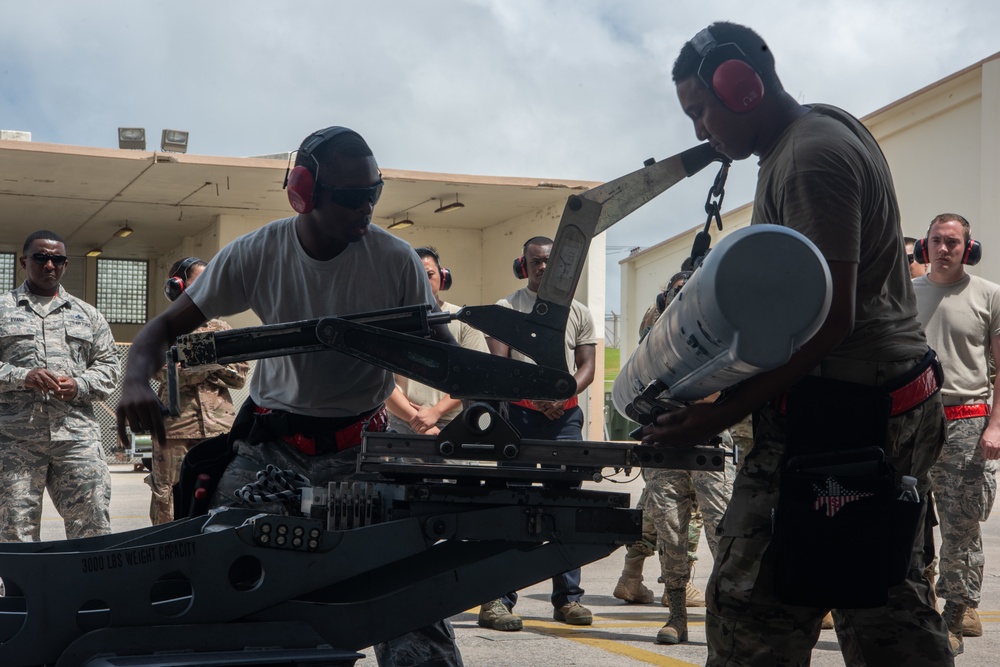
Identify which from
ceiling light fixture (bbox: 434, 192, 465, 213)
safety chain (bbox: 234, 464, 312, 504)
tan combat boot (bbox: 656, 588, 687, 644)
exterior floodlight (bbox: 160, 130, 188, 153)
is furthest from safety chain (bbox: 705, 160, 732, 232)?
ceiling light fixture (bbox: 434, 192, 465, 213)

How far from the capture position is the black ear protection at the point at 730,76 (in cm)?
291

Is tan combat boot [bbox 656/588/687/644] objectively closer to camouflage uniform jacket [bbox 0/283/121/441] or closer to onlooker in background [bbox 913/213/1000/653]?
onlooker in background [bbox 913/213/1000/653]

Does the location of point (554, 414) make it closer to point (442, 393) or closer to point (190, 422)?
point (442, 393)

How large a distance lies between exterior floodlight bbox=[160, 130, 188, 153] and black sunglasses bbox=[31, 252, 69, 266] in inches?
506

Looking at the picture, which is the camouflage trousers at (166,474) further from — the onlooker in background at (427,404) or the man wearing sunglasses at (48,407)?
the onlooker in background at (427,404)

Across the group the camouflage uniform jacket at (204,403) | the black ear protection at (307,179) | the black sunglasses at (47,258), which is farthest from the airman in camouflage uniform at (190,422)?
the black ear protection at (307,179)

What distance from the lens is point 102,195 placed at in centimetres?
2189

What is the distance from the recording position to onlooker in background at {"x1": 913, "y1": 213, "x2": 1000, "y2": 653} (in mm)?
6078

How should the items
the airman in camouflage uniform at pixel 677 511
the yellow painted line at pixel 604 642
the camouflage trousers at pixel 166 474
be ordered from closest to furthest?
1. the yellow painted line at pixel 604 642
2. the airman in camouflage uniform at pixel 677 511
3. the camouflage trousers at pixel 166 474

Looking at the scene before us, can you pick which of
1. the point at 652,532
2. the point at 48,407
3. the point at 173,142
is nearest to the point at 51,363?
the point at 48,407

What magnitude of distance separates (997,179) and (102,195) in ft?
52.1

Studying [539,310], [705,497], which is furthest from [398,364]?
[705,497]

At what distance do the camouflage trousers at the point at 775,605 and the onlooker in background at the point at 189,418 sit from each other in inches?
195

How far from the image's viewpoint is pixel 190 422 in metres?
7.36
